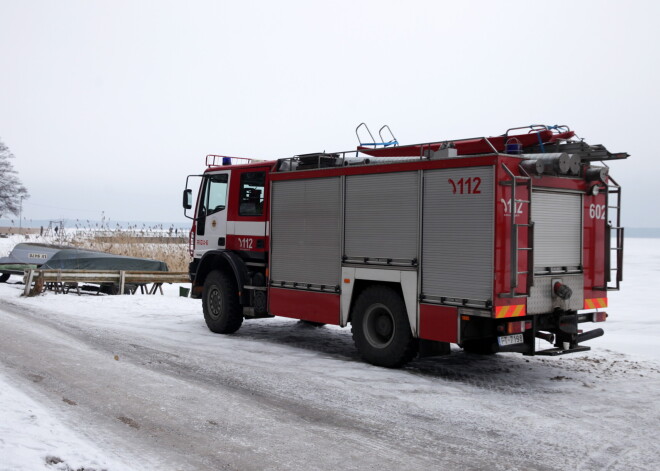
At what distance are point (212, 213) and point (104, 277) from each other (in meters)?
6.80

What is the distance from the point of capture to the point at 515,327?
811 cm

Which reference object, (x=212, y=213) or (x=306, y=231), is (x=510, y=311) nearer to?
(x=306, y=231)

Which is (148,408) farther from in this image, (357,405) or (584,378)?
(584,378)

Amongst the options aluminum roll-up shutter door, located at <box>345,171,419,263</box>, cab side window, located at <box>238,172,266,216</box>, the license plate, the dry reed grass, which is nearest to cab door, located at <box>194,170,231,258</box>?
cab side window, located at <box>238,172,266,216</box>

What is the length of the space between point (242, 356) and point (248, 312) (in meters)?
1.87

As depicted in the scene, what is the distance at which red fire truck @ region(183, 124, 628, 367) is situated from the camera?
8.02m

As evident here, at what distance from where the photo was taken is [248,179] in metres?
11.8

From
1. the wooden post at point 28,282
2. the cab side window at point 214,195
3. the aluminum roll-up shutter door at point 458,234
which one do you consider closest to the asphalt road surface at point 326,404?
the aluminum roll-up shutter door at point 458,234

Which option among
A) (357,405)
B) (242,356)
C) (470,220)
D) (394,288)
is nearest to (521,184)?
(470,220)

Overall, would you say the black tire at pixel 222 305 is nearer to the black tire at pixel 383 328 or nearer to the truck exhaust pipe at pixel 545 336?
the black tire at pixel 383 328

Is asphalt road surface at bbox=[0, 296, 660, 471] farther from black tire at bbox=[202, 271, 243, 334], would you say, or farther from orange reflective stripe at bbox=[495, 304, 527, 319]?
orange reflective stripe at bbox=[495, 304, 527, 319]

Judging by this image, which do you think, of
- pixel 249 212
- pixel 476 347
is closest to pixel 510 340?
pixel 476 347

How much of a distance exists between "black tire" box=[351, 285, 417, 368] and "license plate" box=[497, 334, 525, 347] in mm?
1242

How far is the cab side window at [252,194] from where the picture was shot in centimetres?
1156
